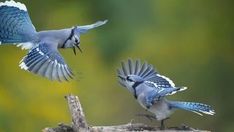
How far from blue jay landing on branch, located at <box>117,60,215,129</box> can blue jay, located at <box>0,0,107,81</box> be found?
334 millimetres

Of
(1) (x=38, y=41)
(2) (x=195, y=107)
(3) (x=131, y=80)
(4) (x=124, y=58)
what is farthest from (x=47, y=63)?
(4) (x=124, y=58)

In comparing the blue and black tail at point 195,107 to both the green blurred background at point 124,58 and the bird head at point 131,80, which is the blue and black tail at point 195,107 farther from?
the green blurred background at point 124,58

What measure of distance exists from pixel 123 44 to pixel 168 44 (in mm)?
1183

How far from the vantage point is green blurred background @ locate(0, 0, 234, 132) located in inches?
311

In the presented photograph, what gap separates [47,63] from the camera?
17.4 ft

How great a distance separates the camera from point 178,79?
9.05m

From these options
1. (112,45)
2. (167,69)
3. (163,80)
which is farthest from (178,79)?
(163,80)

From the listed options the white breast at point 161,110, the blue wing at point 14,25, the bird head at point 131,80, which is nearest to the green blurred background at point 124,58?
the blue wing at point 14,25

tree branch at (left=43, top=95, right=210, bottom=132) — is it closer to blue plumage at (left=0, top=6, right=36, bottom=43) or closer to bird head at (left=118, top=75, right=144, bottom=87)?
bird head at (left=118, top=75, right=144, bottom=87)

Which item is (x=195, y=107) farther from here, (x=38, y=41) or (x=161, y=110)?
(x=38, y=41)

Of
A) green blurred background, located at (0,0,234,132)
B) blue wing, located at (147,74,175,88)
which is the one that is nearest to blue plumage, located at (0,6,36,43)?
blue wing, located at (147,74,175,88)

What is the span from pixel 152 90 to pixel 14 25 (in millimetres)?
864

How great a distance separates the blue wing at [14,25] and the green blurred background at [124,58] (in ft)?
6.19

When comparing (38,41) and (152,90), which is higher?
(38,41)
